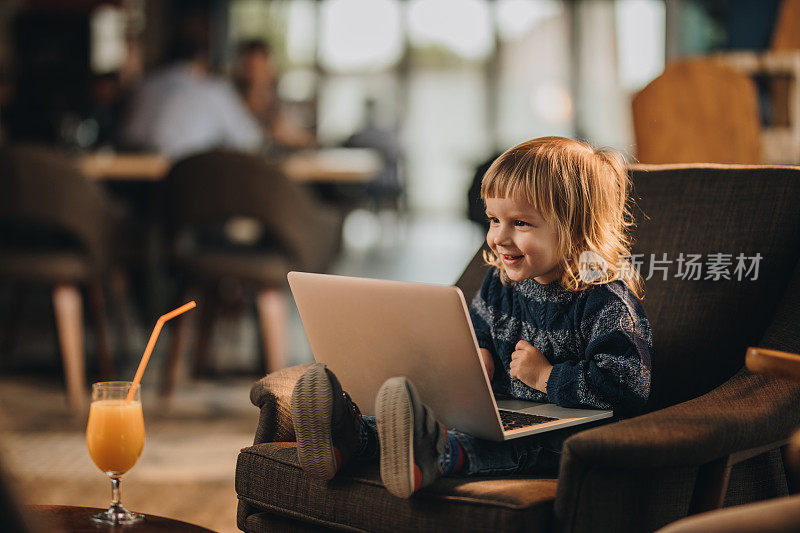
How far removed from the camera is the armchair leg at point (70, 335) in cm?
336

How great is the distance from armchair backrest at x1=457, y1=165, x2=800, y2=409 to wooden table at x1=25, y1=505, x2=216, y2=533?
34.5 inches

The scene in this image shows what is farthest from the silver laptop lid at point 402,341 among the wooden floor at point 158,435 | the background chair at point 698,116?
the background chair at point 698,116

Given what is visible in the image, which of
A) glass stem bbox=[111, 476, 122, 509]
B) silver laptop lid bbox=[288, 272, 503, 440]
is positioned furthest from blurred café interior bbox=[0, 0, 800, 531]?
silver laptop lid bbox=[288, 272, 503, 440]

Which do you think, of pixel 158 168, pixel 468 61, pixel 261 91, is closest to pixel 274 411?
pixel 158 168

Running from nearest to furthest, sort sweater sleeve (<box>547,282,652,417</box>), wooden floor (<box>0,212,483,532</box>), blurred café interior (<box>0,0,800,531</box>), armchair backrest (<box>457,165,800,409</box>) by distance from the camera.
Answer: sweater sleeve (<box>547,282,652,417</box>) < armchair backrest (<box>457,165,800,409</box>) < wooden floor (<box>0,212,483,532</box>) < blurred café interior (<box>0,0,800,531</box>)

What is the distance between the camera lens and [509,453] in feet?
4.60

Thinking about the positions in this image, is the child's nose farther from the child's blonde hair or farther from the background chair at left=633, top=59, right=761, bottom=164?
the background chair at left=633, top=59, right=761, bottom=164

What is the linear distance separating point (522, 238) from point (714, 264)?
1.50 ft

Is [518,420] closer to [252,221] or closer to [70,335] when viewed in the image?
[252,221]

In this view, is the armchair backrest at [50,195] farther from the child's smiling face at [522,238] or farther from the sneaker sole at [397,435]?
the sneaker sole at [397,435]

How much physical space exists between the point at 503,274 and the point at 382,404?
502 millimetres

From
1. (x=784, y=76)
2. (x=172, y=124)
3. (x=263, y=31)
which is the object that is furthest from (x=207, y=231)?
(x=263, y=31)

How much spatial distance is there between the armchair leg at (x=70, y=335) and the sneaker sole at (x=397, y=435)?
2.41 m

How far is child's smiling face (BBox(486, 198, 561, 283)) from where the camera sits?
146 cm
